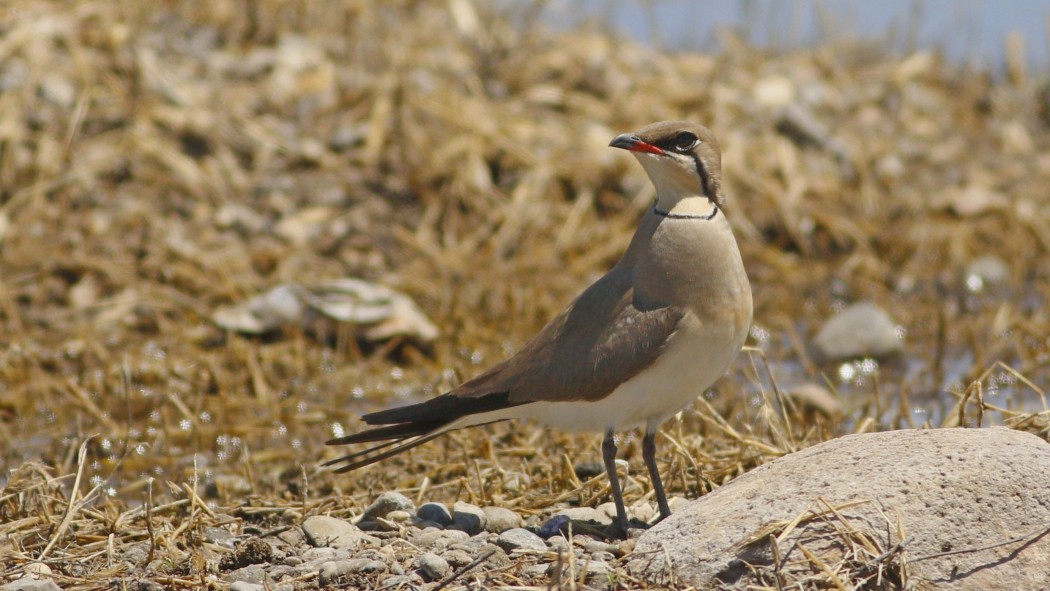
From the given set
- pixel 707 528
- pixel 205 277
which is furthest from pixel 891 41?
pixel 707 528

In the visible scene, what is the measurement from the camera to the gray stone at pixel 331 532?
14.0 feet

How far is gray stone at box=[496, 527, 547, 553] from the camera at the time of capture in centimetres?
401

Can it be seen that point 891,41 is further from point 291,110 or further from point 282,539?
point 282,539

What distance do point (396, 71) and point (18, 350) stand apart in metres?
3.39

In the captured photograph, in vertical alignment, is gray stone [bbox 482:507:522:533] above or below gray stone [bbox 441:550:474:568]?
below

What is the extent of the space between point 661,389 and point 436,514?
0.88m

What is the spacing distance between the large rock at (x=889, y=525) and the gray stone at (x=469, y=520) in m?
0.72

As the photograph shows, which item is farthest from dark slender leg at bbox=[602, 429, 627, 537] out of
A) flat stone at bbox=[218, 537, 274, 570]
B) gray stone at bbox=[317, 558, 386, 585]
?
flat stone at bbox=[218, 537, 274, 570]

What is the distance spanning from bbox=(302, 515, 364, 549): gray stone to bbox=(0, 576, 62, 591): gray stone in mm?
830

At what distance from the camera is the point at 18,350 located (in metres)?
6.73

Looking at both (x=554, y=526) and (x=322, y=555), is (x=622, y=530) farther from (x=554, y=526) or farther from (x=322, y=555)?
(x=322, y=555)

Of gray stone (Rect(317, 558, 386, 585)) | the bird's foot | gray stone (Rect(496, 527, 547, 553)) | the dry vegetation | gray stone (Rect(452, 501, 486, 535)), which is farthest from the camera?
the dry vegetation

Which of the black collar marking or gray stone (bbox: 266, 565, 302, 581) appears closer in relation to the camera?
gray stone (bbox: 266, 565, 302, 581)

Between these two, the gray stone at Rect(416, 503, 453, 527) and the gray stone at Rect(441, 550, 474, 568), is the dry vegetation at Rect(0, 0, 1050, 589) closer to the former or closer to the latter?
the gray stone at Rect(416, 503, 453, 527)
